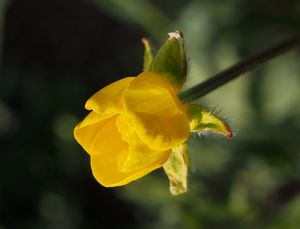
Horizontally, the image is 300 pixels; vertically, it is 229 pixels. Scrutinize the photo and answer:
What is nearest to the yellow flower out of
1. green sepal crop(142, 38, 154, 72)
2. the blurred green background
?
green sepal crop(142, 38, 154, 72)

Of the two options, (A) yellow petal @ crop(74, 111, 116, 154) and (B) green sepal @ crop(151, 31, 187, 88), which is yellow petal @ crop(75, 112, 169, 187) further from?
(B) green sepal @ crop(151, 31, 187, 88)

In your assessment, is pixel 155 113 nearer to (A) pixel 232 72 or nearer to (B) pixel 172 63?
(B) pixel 172 63

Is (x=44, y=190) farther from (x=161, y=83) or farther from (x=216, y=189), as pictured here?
(x=161, y=83)

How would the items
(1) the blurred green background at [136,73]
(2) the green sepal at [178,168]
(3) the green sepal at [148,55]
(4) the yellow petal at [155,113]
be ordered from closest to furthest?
(4) the yellow petal at [155,113] < (2) the green sepal at [178,168] < (3) the green sepal at [148,55] < (1) the blurred green background at [136,73]

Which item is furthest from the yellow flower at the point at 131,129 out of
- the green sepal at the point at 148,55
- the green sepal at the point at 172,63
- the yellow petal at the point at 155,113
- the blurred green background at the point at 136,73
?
the blurred green background at the point at 136,73

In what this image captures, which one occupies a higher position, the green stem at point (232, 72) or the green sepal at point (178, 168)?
the green stem at point (232, 72)

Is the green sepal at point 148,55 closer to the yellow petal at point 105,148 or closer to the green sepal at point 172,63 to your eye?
the green sepal at point 172,63
